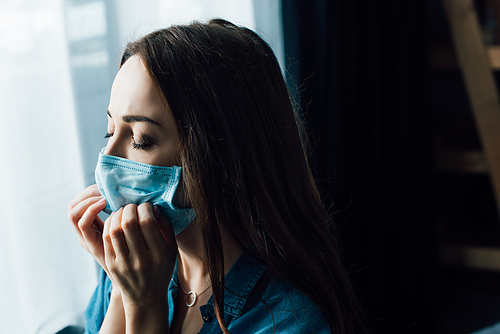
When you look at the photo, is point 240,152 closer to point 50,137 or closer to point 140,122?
point 140,122

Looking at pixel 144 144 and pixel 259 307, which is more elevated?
pixel 144 144

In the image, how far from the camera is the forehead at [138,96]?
0.78m

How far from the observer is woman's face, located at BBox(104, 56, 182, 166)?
0.78 m

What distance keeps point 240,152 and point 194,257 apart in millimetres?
298

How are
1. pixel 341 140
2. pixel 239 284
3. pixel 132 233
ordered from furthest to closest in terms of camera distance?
1. pixel 341 140
2. pixel 239 284
3. pixel 132 233

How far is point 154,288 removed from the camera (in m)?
0.78

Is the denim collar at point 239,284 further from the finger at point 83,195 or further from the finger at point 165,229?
the finger at point 83,195

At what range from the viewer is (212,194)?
81cm

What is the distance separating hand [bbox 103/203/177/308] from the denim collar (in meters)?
0.14

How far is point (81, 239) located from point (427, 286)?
5.51 ft

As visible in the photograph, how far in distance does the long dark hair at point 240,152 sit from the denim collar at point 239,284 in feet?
0.09

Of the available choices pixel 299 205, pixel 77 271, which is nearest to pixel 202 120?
pixel 299 205

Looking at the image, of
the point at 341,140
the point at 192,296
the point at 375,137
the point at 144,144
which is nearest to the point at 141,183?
the point at 144,144

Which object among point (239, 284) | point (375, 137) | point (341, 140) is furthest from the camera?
point (375, 137)
